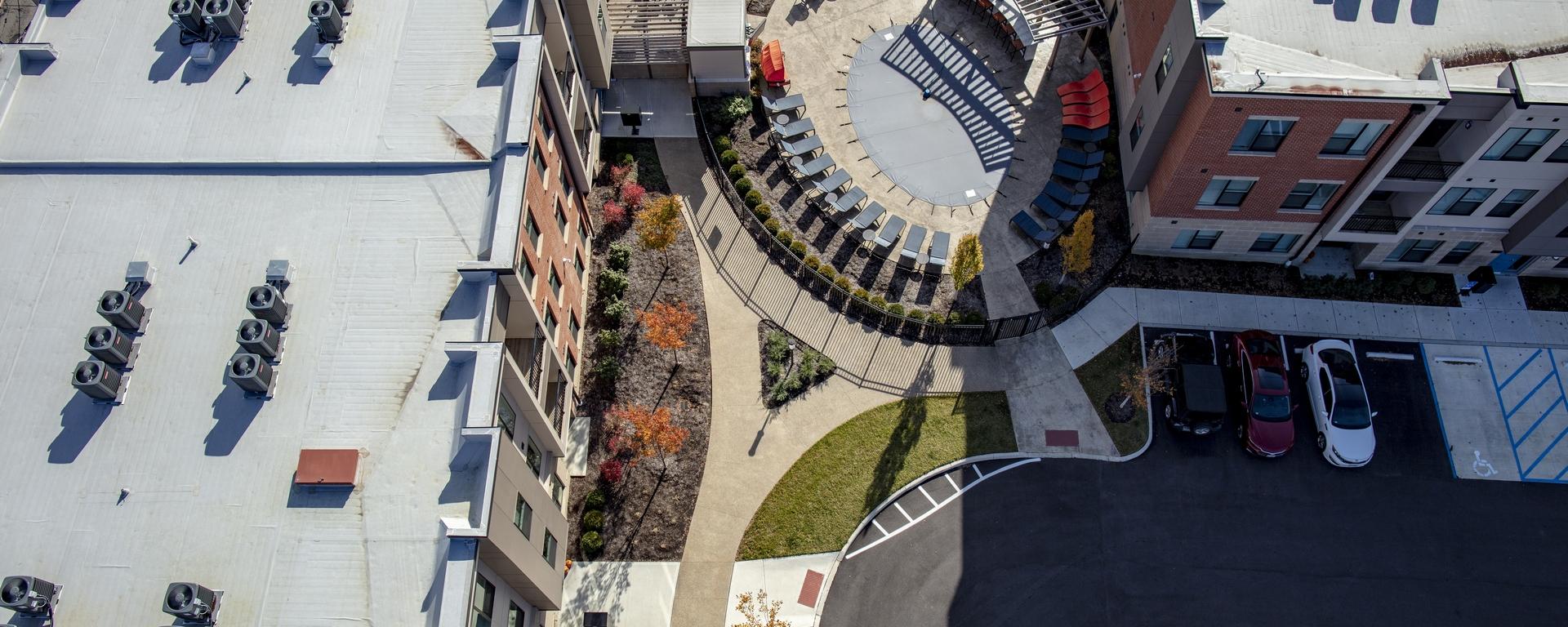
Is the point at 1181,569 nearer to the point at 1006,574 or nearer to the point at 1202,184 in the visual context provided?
the point at 1006,574

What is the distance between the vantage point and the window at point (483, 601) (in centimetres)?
2930

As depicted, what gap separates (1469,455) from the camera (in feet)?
132

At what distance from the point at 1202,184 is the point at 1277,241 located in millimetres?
6515

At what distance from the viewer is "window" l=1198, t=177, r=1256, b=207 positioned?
4028 centimetres

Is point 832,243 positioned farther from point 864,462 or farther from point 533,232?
point 533,232

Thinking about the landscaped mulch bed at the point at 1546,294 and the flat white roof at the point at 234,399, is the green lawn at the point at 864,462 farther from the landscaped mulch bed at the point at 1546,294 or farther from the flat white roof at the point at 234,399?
the landscaped mulch bed at the point at 1546,294

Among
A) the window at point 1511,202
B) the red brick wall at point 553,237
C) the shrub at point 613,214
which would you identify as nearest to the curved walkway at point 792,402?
the shrub at point 613,214

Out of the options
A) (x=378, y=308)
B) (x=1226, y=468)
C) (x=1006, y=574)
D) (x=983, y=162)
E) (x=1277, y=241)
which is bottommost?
(x=1006, y=574)

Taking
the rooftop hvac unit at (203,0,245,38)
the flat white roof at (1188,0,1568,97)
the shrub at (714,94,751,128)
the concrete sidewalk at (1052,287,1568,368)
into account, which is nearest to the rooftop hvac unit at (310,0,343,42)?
the rooftop hvac unit at (203,0,245,38)

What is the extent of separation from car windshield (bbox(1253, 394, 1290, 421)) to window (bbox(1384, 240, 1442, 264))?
10.4 meters

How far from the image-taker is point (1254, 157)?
38.5 meters

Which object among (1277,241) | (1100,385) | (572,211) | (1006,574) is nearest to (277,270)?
(572,211)

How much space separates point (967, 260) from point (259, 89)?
99.9ft

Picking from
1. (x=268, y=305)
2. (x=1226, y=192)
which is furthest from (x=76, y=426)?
(x=1226, y=192)
